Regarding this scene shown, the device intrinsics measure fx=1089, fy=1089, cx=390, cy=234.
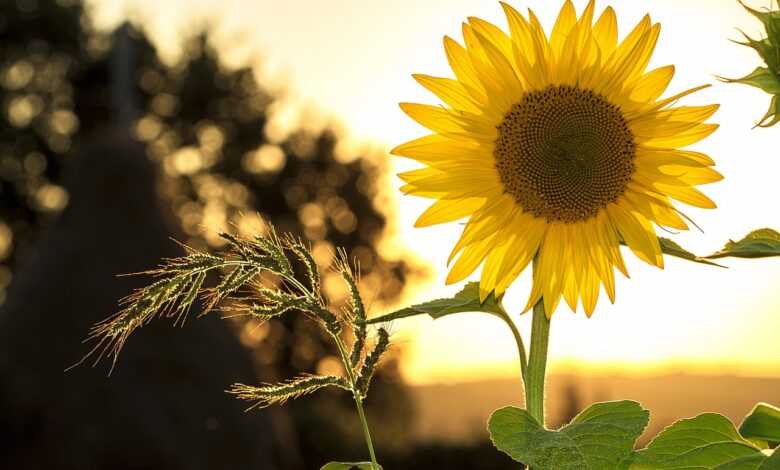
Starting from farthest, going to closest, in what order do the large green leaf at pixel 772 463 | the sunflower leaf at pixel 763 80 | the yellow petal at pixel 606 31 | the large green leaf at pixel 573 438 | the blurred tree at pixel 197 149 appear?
the blurred tree at pixel 197 149
the yellow petal at pixel 606 31
the sunflower leaf at pixel 763 80
the large green leaf at pixel 772 463
the large green leaf at pixel 573 438

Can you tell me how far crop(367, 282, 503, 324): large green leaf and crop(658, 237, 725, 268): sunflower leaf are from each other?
11.4 inches

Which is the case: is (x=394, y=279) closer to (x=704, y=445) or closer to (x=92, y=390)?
(x=92, y=390)

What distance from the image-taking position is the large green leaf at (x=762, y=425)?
1.81 metres

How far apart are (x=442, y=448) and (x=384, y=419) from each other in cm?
898

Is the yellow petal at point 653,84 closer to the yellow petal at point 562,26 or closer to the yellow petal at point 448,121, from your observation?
the yellow petal at point 562,26

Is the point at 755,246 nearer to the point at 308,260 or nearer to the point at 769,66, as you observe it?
the point at 769,66

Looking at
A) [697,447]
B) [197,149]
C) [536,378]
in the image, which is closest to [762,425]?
[697,447]

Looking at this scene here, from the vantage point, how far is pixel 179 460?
11.0 metres

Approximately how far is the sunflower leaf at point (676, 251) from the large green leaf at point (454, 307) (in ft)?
0.95

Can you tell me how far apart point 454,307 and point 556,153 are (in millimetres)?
487

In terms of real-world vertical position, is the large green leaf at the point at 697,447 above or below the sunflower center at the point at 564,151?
below

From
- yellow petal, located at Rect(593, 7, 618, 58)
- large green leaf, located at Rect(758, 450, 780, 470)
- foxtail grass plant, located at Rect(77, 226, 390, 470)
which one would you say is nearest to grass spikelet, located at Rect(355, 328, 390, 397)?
foxtail grass plant, located at Rect(77, 226, 390, 470)

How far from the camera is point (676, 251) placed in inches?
69.5

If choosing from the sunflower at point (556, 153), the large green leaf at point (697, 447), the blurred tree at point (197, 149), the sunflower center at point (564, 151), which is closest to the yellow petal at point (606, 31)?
the sunflower at point (556, 153)
